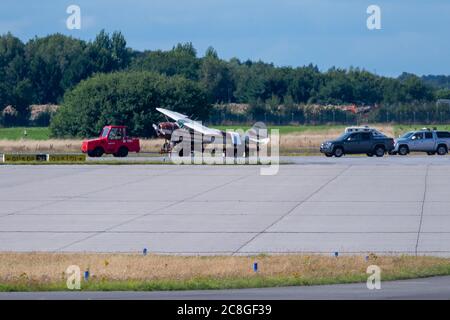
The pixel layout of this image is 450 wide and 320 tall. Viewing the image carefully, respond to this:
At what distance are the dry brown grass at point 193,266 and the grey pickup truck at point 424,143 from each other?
1568 inches

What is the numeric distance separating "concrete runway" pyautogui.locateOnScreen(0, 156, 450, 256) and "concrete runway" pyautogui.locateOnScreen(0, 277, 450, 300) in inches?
172

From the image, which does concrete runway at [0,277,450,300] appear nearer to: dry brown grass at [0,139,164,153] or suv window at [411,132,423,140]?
suv window at [411,132,423,140]

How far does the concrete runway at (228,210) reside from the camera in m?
22.9

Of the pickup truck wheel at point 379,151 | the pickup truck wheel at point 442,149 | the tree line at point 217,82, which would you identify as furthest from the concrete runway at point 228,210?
the tree line at point 217,82

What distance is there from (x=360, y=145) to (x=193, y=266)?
130 feet

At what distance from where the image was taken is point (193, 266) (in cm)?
1948

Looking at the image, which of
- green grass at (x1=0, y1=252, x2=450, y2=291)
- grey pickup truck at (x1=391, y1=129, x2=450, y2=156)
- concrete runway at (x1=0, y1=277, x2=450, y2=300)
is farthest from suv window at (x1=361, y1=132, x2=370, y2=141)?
concrete runway at (x1=0, y1=277, x2=450, y2=300)

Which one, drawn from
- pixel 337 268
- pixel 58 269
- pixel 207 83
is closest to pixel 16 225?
pixel 58 269

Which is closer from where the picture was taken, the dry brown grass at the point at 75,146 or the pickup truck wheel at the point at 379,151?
the pickup truck wheel at the point at 379,151

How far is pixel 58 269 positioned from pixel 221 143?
3932 centimetres

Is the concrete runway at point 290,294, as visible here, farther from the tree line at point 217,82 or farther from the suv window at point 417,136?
the tree line at point 217,82

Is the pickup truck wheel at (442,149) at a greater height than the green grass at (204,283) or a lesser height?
greater

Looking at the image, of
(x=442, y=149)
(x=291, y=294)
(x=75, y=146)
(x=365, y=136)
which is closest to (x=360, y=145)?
(x=365, y=136)

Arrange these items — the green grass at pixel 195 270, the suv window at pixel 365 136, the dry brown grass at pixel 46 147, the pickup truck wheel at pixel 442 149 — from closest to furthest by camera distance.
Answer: the green grass at pixel 195 270
the suv window at pixel 365 136
the pickup truck wheel at pixel 442 149
the dry brown grass at pixel 46 147
